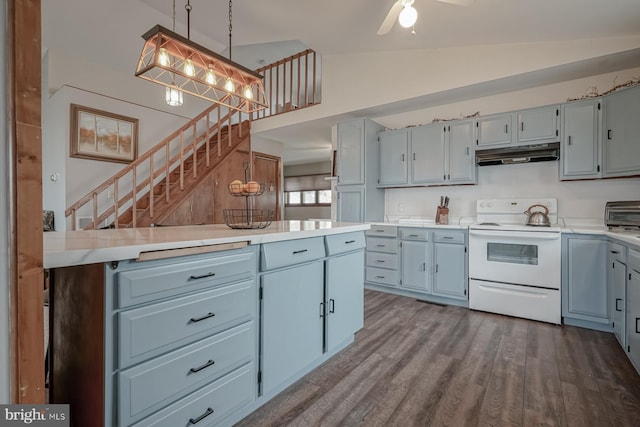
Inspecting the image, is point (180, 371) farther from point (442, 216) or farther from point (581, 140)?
point (581, 140)

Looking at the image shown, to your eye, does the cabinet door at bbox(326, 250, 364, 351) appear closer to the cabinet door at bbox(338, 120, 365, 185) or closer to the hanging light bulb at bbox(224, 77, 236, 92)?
the hanging light bulb at bbox(224, 77, 236, 92)

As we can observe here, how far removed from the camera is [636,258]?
1967 mm

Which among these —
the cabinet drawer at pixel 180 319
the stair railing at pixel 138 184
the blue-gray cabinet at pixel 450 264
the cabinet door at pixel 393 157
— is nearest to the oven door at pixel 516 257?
the blue-gray cabinet at pixel 450 264

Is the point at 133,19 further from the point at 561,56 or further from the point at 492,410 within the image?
the point at 492,410

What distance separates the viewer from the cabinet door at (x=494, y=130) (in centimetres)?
335

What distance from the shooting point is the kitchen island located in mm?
1040

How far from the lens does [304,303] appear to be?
1.84m

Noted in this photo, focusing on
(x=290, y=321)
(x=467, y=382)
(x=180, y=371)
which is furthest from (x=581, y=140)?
(x=180, y=371)

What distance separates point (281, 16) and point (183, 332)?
12.0 feet

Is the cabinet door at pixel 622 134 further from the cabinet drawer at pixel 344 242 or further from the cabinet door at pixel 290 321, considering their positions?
the cabinet door at pixel 290 321

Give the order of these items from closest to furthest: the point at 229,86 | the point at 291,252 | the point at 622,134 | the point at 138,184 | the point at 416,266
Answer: the point at 291,252 < the point at 229,86 < the point at 622,134 < the point at 416,266 < the point at 138,184

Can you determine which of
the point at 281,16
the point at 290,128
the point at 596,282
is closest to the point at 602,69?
the point at 596,282

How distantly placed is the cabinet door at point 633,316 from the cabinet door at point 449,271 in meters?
1.37

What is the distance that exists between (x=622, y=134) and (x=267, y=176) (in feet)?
18.9
